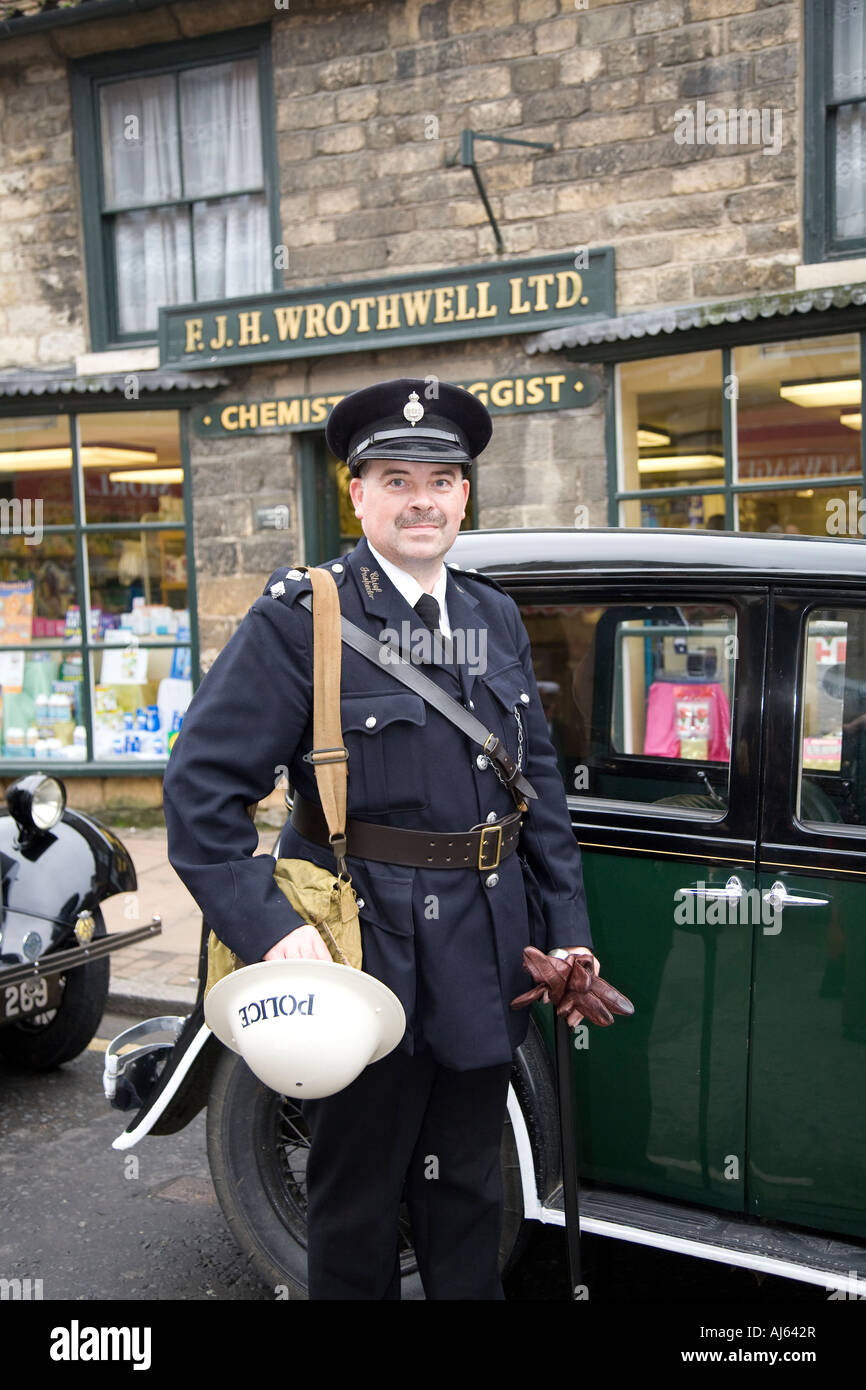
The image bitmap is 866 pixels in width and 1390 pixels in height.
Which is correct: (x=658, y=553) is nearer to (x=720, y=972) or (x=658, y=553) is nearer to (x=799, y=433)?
(x=720, y=972)

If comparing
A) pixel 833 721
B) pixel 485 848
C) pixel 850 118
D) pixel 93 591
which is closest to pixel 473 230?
pixel 850 118

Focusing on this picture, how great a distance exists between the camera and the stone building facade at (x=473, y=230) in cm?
693

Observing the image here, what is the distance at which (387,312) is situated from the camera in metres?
7.72

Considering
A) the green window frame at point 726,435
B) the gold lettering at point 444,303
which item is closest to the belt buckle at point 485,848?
the green window frame at point 726,435

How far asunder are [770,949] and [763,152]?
230 inches

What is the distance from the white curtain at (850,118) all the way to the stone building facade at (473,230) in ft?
0.25

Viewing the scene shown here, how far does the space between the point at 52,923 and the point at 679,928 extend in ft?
7.87

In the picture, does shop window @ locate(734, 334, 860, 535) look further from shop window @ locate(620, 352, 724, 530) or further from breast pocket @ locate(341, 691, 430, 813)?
breast pocket @ locate(341, 691, 430, 813)

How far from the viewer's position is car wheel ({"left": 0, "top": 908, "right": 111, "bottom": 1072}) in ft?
14.6

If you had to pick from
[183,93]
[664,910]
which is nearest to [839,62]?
[183,93]

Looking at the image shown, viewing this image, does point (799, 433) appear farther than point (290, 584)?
Yes

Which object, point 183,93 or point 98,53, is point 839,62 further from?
point 98,53

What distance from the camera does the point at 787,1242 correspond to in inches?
98.6
